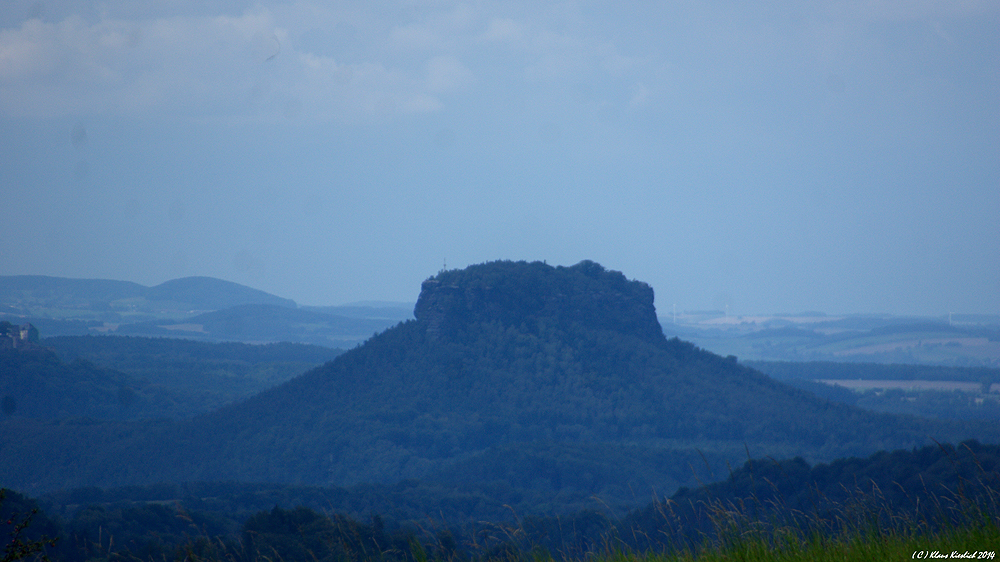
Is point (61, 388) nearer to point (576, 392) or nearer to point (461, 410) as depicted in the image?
point (461, 410)

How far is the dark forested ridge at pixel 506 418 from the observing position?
2975 inches

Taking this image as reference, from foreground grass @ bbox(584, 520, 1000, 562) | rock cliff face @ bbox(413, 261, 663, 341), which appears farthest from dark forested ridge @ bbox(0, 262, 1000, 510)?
foreground grass @ bbox(584, 520, 1000, 562)

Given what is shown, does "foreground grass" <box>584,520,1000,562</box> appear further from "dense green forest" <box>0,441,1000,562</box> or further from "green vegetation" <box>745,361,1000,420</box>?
"green vegetation" <box>745,361,1000,420</box>

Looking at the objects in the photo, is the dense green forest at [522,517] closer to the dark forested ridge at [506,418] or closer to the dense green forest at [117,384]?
the dark forested ridge at [506,418]

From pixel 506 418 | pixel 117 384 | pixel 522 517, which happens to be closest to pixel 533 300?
pixel 506 418

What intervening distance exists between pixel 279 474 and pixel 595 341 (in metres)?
39.6

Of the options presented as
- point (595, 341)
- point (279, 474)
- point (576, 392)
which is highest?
point (595, 341)

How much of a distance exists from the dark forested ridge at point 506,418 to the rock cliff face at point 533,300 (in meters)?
0.18

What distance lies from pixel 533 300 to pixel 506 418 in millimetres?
16299

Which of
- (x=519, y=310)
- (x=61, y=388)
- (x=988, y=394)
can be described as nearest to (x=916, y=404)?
(x=988, y=394)

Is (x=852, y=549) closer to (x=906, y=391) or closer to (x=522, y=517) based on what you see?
(x=522, y=517)

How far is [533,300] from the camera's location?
98.4 meters

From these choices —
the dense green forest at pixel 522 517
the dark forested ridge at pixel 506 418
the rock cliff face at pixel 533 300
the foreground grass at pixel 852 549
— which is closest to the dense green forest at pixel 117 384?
the dark forested ridge at pixel 506 418

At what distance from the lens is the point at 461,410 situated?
297ft
